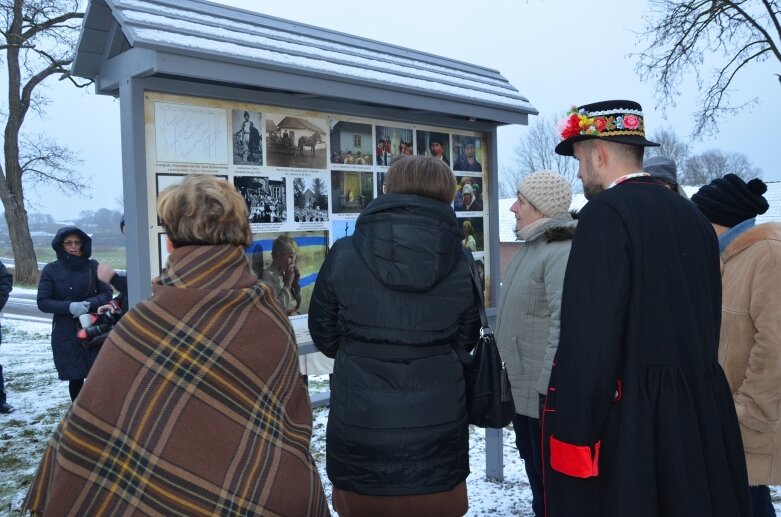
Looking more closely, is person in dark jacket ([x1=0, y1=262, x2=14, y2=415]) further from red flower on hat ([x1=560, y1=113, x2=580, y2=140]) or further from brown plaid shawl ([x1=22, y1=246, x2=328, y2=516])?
red flower on hat ([x1=560, y1=113, x2=580, y2=140])

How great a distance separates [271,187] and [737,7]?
1749cm

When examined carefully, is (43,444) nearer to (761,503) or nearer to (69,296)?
(69,296)

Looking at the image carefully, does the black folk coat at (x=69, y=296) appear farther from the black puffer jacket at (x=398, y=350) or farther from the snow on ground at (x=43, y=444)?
the black puffer jacket at (x=398, y=350)

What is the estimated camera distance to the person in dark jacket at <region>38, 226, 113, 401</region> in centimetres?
518

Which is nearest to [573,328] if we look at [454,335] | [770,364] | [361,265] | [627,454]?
[627,454]

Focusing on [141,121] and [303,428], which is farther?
[141,121]

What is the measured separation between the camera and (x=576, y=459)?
184 centimetres

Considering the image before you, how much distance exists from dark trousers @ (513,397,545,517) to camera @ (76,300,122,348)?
3048 mm

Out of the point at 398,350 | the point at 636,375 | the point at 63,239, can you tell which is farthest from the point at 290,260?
the point at 63,239

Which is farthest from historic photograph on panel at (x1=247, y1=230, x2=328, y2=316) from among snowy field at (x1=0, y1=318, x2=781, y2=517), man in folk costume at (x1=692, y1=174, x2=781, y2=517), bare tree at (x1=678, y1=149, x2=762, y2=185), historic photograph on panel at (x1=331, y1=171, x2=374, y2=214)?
bare tree at (x1=678, y1=149, x2=762, y2=185)

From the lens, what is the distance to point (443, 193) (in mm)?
2426

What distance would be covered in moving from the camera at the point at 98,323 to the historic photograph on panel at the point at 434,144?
2558 mm

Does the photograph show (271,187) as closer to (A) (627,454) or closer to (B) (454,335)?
(B) (454,335)

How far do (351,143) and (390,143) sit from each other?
0.30 metres
